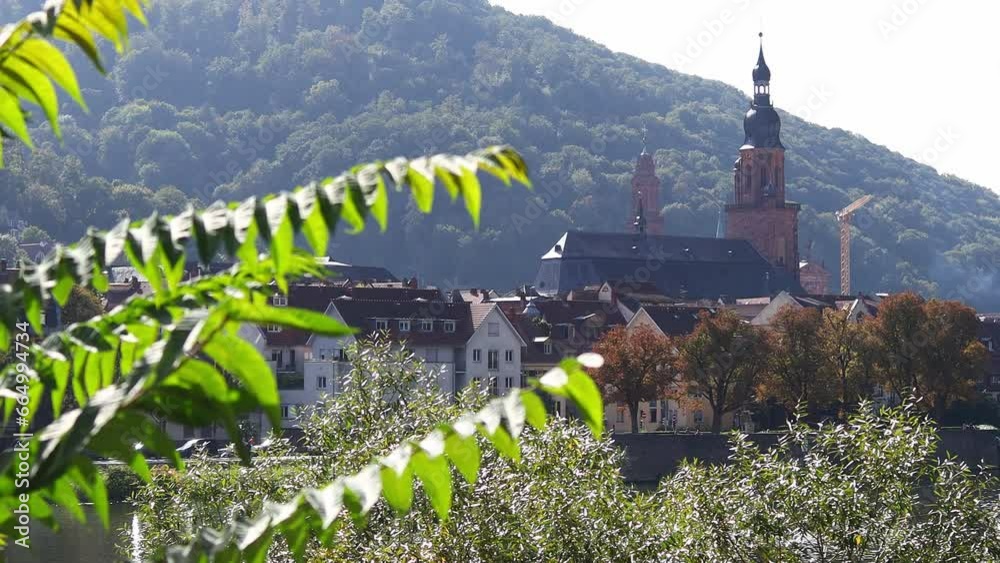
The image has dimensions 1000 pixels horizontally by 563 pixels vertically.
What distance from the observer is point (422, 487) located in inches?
633

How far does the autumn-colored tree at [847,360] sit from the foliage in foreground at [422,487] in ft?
154

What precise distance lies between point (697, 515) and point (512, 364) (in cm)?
5619

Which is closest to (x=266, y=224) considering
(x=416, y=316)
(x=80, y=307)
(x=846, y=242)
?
(x=80, y=307)

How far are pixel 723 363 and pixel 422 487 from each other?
56093mm

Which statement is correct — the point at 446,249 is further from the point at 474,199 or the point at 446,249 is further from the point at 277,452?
the point at 474,199

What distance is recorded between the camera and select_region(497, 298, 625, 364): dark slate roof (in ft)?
257

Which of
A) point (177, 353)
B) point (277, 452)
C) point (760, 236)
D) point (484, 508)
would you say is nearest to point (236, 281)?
point (177, 353)

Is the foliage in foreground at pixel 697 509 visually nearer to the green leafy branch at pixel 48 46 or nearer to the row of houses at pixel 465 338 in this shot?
the green leafy branch at pixel 48 46

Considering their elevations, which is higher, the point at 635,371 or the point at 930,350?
the point at 930,350

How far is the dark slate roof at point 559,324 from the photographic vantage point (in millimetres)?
78375

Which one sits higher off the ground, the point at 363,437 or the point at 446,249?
the point at 446,249

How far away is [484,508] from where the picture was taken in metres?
18.1

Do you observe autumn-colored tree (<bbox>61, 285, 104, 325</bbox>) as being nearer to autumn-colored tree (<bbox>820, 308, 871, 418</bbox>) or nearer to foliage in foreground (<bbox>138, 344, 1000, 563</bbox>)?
autumn-colored tree (<bbox>820, 308, 871, 418</bbox>)

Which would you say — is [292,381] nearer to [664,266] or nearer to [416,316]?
[416,316]
